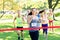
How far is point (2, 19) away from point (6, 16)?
56cm

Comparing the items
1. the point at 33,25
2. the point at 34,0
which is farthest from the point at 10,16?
the point at 33,25

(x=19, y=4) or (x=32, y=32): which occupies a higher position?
A: (x=19, y=4)

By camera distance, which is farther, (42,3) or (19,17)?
(42,3)

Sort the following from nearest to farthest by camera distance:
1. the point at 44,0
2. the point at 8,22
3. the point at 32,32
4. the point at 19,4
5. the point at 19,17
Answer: the point at 32,32 → the point at 19,17 → the point at 8,22 → the point at 19,4 → the point at 44,0

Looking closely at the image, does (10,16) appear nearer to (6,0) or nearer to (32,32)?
(6,0)

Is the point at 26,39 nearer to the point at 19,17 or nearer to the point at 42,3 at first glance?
the point at 19,17

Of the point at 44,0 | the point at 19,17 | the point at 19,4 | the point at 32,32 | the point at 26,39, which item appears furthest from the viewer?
the point at 44,0

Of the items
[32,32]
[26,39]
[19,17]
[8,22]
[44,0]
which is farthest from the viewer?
[44,0]

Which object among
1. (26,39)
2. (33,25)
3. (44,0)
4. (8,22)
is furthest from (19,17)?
(44,0)

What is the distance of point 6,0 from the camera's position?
1938 centimetres

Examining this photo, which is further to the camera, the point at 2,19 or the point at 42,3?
the point at 42,3

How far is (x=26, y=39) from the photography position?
10.1 metres

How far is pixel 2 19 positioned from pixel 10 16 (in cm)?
99

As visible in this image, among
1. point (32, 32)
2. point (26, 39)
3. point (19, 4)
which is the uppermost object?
point (19, 4)
